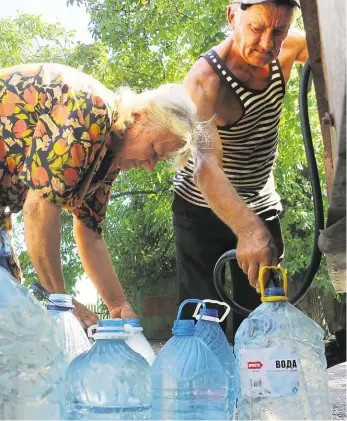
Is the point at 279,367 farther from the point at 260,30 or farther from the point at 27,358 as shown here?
the point at 260,30

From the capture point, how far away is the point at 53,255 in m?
2.24

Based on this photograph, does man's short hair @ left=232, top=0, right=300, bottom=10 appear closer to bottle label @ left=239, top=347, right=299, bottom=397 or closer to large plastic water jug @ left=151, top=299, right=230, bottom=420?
large plastic water jug @ left=151, top=299, right=230, bottom=420

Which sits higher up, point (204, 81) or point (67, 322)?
point (204, 81)

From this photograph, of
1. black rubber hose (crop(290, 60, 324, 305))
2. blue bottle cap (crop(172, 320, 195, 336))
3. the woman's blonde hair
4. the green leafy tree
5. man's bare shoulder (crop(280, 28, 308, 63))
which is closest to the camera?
blue bottle cap (crop(172, 320, 195, 336))

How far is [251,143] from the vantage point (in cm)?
300

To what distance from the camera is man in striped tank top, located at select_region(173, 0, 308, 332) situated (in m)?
2.61

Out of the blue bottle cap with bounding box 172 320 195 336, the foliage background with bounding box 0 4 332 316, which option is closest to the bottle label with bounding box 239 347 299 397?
the blue bottle cap with bounding box 172 320 195 336

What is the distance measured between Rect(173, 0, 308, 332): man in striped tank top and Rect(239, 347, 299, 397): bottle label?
1.07 m

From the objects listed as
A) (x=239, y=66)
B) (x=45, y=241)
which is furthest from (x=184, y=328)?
(x=239, y=66)

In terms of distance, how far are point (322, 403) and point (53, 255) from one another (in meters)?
1.05

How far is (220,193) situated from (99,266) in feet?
2.06

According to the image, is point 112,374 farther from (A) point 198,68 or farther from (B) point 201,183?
(A) point 198,68

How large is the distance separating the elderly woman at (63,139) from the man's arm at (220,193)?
14 cm

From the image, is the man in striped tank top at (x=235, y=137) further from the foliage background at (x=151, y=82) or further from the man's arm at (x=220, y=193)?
the foliage background at (x=151, y=82)
